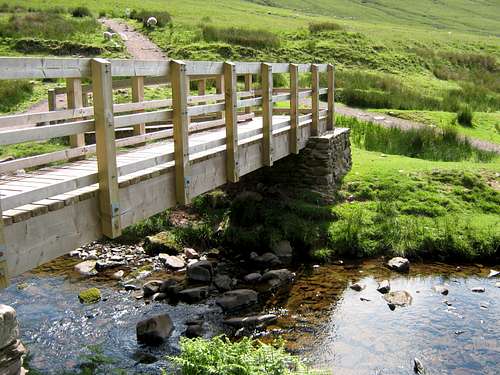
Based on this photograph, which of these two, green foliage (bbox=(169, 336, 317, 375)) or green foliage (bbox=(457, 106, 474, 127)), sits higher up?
green foliage (bbox=(457, 106, 474, 127))

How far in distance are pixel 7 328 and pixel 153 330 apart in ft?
11.7

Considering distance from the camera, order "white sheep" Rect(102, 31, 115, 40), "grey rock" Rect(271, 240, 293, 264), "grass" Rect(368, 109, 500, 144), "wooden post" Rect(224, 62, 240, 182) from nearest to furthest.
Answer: "wooden post" Rect(224, 62, 240, 182) < "grey rock" Rect(271, 240, 293, 264) < "grass" Rect(368, 109, 500, 144) < "white sheep" Rect(102, 31, 115, 40)

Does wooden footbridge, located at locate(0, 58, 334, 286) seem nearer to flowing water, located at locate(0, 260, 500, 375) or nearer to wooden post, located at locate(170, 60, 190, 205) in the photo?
wooden post, located at locate(170, 60, 190, 205)

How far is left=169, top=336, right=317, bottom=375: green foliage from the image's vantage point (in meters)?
6.93

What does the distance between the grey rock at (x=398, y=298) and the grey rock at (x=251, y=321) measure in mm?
2135

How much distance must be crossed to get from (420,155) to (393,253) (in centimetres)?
708

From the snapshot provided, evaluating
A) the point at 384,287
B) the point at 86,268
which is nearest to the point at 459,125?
the point at 384,287

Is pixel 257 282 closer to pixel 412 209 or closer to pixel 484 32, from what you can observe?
pixel 412 209

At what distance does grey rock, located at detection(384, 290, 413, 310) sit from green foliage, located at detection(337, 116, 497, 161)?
8.93m

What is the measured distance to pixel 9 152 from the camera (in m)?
16.7

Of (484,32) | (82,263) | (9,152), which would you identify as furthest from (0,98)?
(484,32)

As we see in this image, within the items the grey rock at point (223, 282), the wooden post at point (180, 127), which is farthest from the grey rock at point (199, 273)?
the wooden post at point (180, 127)

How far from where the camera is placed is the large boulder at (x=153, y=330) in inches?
362

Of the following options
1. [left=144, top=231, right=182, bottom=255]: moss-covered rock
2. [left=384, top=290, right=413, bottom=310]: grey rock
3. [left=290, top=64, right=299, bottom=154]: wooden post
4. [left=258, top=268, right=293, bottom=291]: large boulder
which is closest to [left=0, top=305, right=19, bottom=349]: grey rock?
[left=258, top=268, right=293, bottom=291]: large boulder
